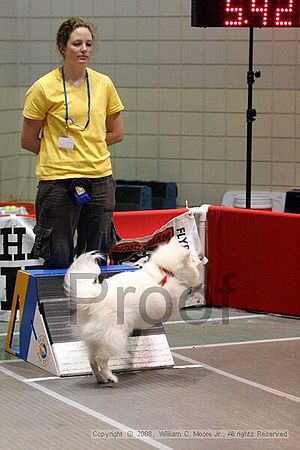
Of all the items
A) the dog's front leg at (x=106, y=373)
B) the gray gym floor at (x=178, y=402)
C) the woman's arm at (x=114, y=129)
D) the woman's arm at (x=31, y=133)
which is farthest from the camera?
the woman's arm at (x=114, y=129)

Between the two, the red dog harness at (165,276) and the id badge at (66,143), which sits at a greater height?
the id badge at (66,143)

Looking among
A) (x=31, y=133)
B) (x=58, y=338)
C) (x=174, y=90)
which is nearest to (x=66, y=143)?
(x=31, y=133)

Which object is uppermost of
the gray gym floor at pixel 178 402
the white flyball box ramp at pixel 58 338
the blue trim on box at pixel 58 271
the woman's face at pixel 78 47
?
the woman's face at pixel 78 47

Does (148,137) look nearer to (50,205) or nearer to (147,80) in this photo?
(147,80)

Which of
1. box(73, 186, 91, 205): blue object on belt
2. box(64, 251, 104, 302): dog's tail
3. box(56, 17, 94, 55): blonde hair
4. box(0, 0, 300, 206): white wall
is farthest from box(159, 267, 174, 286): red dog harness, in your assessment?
box(0, 0, 300, 206): white wall

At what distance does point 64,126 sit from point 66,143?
10cm

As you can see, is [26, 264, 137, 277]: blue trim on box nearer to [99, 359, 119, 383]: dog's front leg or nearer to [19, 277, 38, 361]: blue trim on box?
[19, 277, 38, 361]: blue trim on box

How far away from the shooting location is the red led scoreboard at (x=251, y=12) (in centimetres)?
825

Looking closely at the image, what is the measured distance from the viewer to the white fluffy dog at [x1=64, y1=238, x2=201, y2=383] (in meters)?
5.13

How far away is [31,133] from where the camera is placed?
5.72 m

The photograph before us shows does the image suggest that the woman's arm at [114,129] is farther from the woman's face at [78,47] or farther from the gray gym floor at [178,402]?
the gray gym floor at [178,402]

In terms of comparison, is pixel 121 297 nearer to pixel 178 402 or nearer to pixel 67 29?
pixel 178 402

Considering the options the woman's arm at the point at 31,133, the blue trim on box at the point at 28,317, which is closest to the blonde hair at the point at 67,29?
the woman's arm at the point at 31,133

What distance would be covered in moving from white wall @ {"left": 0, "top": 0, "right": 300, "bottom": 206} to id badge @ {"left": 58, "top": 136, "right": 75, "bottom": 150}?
4.71 m
